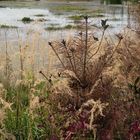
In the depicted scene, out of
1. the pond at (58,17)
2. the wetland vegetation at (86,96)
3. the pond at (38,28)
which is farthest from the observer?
the pond at (58,17)

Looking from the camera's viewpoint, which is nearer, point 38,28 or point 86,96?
point 86,96

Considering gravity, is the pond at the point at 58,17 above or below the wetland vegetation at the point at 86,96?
below

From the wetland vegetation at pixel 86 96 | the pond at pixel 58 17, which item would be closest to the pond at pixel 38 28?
the pond at pixel 58 17

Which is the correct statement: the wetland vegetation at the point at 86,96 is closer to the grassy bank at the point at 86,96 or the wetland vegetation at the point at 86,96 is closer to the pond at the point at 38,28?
the grassy bank at the point at 86,96

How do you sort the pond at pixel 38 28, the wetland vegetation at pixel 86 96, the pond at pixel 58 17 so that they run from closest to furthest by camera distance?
the wetland vegetation at pixel 86 96 < the pond at pixel 38 28 < the pond at pixel 58 17

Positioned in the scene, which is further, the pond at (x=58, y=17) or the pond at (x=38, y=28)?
the pond at (x=58, y=17)

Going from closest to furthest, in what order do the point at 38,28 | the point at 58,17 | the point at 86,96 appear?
the point at 86,96, the point at 38,28, the point at 58,17

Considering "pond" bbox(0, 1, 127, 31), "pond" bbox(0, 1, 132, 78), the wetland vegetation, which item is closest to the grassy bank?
the wetland vegetation

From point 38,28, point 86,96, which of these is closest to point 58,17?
point 38,28

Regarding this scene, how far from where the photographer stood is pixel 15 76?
220 inches

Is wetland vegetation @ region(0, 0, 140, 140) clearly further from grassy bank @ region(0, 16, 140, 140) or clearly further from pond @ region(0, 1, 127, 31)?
pond @ region(0, 1, 127, 31)

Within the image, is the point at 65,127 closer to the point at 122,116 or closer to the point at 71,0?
the point at 122,116

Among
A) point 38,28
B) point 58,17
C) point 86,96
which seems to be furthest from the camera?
point 58,17

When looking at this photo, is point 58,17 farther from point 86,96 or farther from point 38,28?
point 86,96
